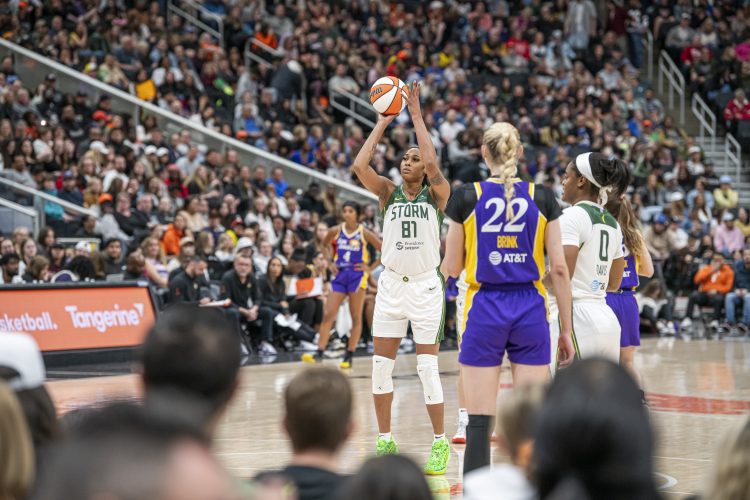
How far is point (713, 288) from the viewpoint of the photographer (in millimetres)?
22500

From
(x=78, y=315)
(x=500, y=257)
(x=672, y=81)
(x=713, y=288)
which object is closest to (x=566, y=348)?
(x=500, y=257)

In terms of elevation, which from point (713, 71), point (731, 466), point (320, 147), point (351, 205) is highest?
point (713, 71)

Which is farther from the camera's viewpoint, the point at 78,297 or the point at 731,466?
the point at 78,297

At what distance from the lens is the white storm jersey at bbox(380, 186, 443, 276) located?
8.23 metres

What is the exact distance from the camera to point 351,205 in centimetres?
Answer: 1559

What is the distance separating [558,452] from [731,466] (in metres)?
0.54

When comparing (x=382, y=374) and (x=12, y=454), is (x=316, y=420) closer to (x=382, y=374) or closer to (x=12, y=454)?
(x=12, y=454)

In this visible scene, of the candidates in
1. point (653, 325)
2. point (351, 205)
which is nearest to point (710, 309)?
point (653, 325)

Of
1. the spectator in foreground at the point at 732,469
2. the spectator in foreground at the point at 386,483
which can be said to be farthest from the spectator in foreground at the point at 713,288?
the spectator in foreground at the point at 386,483

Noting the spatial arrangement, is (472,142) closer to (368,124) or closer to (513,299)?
(368,124)

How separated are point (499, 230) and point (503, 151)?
0.45m

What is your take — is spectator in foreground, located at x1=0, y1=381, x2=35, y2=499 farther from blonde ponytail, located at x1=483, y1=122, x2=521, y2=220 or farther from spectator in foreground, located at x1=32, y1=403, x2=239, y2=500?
blonde ponytail, located at x1=483, y1=122, x2=521, y2=220

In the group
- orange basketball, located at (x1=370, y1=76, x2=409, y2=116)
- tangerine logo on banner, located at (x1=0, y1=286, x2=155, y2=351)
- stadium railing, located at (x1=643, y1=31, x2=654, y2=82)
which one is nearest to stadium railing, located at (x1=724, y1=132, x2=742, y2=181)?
stadium railing, located at (x1=643, y1=31, x2=654, y2=82)

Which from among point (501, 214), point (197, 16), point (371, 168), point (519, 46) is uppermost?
point (519, 46)
